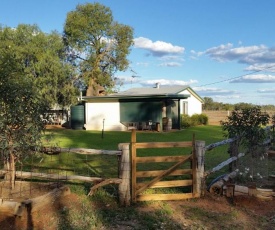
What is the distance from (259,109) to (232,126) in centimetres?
84

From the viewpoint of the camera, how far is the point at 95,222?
5.41 metres

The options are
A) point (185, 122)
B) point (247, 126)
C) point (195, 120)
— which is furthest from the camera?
point (195, 120)

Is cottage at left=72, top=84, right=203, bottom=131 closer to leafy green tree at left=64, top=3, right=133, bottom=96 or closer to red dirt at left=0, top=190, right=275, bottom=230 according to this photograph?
leafy green tree at left=64, top=3, right=133, bottom=96

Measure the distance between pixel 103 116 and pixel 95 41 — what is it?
46.3 ft

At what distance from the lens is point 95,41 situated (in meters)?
37.5

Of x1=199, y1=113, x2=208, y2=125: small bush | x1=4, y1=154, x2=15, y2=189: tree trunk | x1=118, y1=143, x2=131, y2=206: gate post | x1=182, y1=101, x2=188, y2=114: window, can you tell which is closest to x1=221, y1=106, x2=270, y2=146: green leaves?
x1=118, y1=143, x2=131, y2=206: gate post

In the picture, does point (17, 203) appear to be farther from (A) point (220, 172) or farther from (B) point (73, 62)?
(B) point (73, 62)

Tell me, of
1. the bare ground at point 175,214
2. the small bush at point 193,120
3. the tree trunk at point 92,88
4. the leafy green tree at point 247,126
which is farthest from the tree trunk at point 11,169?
the tree trunk at point 92,88

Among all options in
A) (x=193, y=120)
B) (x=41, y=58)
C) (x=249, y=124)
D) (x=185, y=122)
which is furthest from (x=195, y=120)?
(x=249, y=124)

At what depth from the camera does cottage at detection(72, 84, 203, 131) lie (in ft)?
78.6

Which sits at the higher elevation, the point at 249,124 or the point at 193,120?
the point at 249,124

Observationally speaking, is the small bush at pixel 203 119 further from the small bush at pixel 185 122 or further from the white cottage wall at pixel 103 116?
the white cottage wall at pixel 103 116

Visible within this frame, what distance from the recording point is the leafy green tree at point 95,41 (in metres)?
36.8

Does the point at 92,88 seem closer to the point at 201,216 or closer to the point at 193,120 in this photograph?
the point at 193,120
